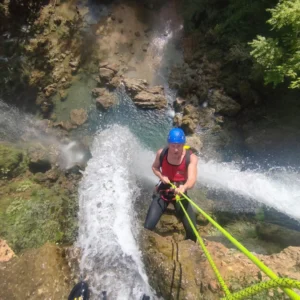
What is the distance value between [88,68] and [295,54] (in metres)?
7.57

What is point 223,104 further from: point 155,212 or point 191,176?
point 155,212

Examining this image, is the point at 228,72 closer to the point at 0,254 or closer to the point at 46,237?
the point at 46,237

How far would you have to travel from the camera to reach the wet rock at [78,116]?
979 cm

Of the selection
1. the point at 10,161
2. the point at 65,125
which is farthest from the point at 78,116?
the point at 10,161

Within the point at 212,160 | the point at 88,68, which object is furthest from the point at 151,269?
the point at 88,68

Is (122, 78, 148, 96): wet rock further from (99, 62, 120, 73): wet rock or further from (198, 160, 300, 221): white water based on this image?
(198, 160, 300, 221): white water

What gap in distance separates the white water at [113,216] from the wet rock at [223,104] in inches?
114

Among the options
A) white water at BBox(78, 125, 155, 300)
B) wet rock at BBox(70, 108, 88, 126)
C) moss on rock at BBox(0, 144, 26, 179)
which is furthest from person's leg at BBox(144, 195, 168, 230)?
wet rock at BBox(70, 108, 88, 126)

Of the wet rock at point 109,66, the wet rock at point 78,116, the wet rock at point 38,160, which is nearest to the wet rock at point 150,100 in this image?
the wet rock at point 109,66

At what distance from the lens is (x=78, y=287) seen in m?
4.34

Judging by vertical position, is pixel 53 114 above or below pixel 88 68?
below

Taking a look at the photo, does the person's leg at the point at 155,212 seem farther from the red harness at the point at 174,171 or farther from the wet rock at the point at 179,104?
the wet rock at the point at 179,104

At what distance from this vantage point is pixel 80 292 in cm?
427

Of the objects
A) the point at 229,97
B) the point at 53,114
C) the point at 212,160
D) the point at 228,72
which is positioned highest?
the point at 228,72
